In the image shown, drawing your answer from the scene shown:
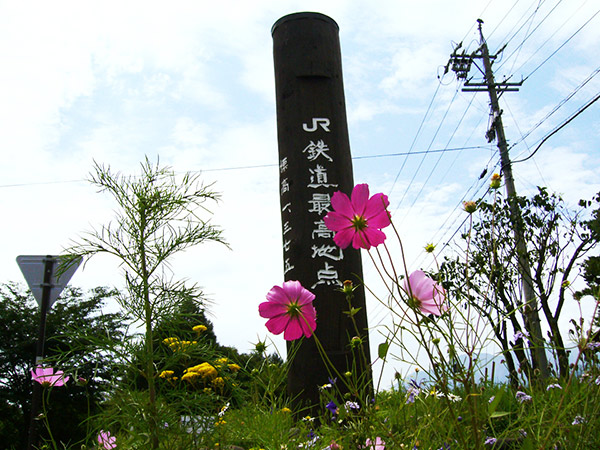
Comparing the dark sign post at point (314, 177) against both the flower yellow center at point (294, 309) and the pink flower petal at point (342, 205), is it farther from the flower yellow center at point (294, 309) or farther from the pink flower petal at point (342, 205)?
the pink flower petal at point (342, 205)

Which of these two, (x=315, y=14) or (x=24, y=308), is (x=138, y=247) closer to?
(x=315, y=14)

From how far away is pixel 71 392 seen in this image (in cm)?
1130

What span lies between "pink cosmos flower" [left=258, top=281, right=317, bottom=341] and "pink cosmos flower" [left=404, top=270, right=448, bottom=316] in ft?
0.85

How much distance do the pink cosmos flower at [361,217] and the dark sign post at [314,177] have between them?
10.1 ft

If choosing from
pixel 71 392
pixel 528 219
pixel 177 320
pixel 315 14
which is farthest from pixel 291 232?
pixel 71 392

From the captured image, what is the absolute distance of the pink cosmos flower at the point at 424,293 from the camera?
1.16m

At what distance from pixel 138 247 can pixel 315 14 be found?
4.47 meters

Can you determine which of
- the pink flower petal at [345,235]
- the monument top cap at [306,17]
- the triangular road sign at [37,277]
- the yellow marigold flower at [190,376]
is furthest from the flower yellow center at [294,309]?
the monument top cap at [306,17]

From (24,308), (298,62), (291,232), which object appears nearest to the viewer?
(291,232)

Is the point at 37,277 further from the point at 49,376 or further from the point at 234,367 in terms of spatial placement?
the point at 234,367

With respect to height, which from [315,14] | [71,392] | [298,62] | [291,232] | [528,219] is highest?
[315,14]

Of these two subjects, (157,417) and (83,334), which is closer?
(157,417)

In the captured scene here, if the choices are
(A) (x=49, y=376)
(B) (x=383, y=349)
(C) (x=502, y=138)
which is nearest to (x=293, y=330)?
(B) (x=383, y=349)

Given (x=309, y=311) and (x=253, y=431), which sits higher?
(x=309, y=311)
